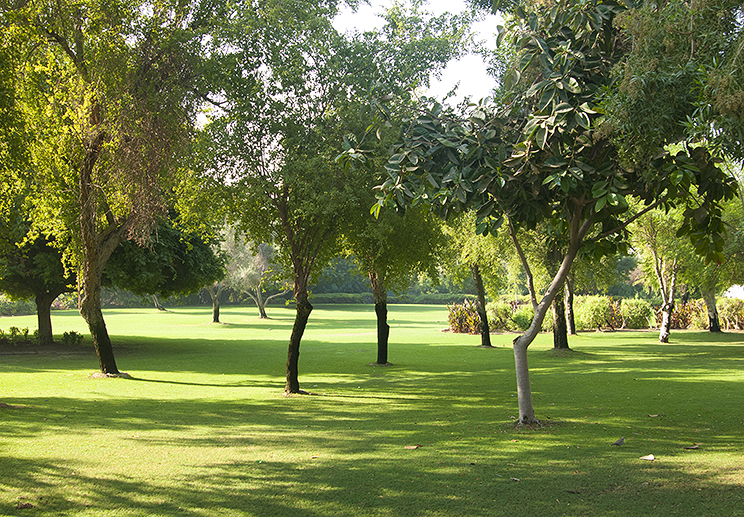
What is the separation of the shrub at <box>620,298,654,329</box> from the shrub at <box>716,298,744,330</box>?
157 inches

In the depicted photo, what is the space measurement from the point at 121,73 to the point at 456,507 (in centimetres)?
1269

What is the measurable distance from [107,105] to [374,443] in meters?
10.6

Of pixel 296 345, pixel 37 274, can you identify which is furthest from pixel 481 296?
pixel 37 274

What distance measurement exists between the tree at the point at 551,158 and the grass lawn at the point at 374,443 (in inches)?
70.5

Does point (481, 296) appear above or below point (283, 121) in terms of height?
below

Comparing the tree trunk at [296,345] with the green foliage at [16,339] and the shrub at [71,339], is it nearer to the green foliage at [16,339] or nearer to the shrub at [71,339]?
the shrub at [71,339]

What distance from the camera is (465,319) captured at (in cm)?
3462

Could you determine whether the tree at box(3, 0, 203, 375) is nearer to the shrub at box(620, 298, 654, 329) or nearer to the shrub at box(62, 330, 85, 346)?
the shrub at box(62, 330, 85, 346)

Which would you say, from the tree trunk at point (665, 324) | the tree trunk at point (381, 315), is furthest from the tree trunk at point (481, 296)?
the tree trunk at point (665, 324)

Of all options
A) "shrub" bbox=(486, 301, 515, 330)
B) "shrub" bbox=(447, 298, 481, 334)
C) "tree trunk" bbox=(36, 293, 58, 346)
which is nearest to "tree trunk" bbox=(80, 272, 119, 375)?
"tree trunk" bbox=(36, 293, 58, 346)

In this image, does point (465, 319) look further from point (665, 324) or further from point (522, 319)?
point (665, 324)

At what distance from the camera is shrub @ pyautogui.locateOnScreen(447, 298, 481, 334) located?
1341 inches

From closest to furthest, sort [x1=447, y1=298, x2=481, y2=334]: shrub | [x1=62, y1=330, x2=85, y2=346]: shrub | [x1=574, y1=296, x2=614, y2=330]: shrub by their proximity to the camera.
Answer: [x1=62, y1=330, x2=85, y2=346]: shrub
[x1=447, y1=298, x2=481, y2=334]: shrub
[x1=574, y1=296, x2=614, y2=330]: shrub

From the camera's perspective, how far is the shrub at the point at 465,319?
34062mm
